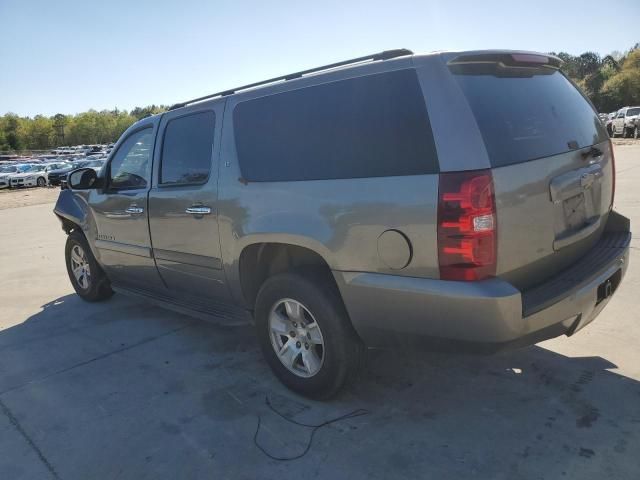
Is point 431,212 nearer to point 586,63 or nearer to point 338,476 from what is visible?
point 338,476

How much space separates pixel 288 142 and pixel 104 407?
2077 millimetres

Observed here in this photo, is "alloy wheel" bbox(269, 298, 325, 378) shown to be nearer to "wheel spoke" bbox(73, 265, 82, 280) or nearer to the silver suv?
the silver suv

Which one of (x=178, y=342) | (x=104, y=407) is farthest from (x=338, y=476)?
(x=178, y=342)

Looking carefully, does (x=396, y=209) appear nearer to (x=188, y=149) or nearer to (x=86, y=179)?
(x=188, y=149)

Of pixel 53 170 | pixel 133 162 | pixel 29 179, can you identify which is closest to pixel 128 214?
pixel 133 162

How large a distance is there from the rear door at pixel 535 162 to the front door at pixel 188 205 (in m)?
1.87

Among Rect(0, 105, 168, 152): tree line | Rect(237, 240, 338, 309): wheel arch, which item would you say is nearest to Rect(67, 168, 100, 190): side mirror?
Rect(237, 240, 338, 309): wheel arch

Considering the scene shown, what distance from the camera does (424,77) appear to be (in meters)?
2.51

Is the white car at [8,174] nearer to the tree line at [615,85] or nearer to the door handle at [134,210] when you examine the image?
the door handle at [134,210]

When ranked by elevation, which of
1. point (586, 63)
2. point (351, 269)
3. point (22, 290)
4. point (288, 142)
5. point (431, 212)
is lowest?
point (22, 290)

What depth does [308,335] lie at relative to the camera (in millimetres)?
3127

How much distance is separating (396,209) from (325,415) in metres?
1.34

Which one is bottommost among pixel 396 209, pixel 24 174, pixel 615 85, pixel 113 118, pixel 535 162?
pixel 24 174

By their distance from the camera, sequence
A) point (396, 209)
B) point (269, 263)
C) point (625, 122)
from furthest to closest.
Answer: point (625, 122), point (269, 263), point (396, 209)
